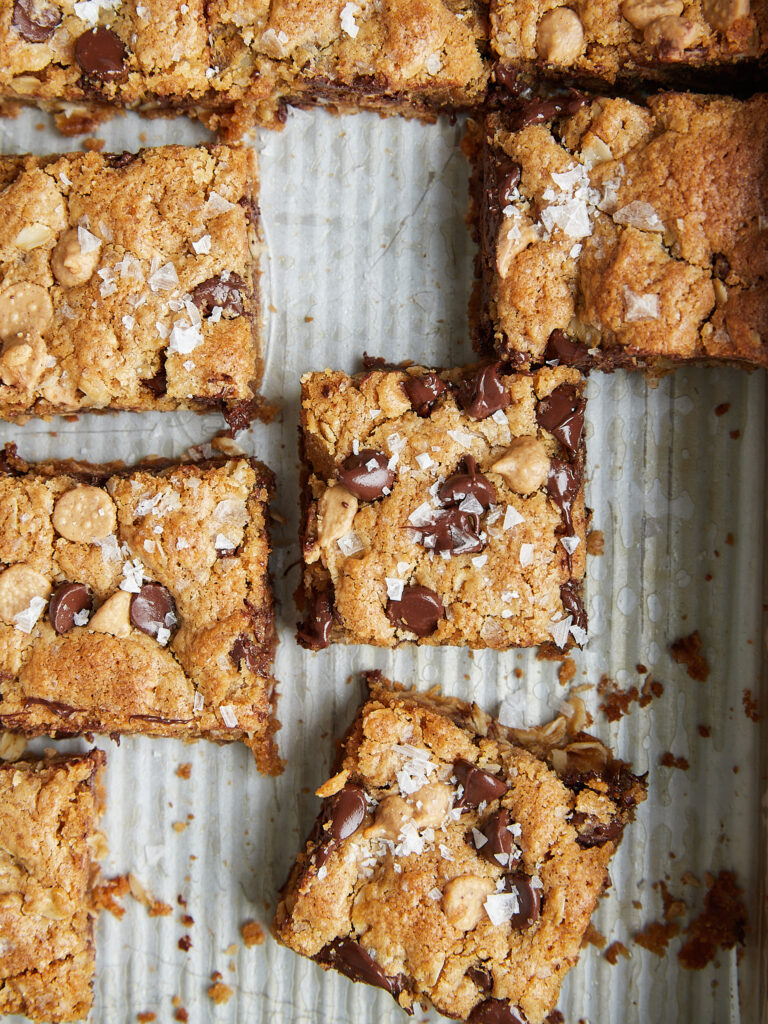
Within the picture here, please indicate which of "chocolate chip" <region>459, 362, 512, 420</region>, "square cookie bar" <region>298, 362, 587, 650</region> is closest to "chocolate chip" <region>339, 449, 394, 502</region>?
"square cookie bar" <region>298, 362, 587, 650</region>

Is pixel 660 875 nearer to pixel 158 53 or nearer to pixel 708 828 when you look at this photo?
pixel 708 828

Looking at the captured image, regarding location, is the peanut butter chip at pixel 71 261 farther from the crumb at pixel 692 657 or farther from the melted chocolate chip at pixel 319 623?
the crumb at pixel 692 657

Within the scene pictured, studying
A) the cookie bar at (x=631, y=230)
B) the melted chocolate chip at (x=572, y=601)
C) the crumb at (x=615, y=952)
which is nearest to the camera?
the cookie bar at (x=631, y=230)

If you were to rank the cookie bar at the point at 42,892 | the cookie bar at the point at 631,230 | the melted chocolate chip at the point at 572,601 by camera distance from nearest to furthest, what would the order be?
the cookie bar at the point at 631,230, the melted chocolate chip at the point at 572,601, the cookie bar at the point at 42,892

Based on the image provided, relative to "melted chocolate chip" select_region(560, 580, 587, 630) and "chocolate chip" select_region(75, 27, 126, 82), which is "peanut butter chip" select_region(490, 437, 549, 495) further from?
"chocolate chip" select_region(75, 27, 126, 82)

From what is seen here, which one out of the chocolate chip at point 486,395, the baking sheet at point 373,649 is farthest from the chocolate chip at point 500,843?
the chocolate chip at point 486,395

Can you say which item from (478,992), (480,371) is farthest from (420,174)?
(478,992)

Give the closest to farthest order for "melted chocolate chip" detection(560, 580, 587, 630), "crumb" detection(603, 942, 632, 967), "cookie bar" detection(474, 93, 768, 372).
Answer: "cookie bar" detection(474, 93, 768, 372) < "melted chocolate chip" detection(560, 580, 587, 630) < "crumb" detection(603, 942, 632, 967)
